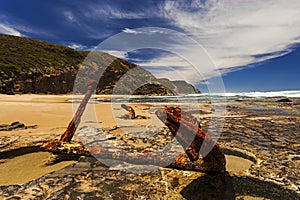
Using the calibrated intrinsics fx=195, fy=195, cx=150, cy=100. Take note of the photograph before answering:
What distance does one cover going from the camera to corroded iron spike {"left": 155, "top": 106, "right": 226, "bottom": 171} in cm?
322

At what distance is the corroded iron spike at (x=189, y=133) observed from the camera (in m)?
3.22

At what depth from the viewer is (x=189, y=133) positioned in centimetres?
324

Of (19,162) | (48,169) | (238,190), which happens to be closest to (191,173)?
(238,190)

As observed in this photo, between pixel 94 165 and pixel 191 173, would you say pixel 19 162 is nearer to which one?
pixel 94 165

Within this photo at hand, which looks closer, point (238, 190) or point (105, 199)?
point (105, 199)

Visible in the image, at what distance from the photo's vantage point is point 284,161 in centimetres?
494

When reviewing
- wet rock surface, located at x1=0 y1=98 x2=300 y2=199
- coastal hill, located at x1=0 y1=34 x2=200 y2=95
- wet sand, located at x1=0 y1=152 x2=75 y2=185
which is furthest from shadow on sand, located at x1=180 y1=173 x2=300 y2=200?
coastal hill, located at x1=0 y1=34 x2=200 y2=95

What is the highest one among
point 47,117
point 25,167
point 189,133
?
point 189,133

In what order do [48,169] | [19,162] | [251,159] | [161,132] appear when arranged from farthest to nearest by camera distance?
[161,132] < [251,159] < [19,162] < [48,169]

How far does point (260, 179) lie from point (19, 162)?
5397 mm

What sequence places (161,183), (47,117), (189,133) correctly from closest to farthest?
(189,133), (161,183), (47,117)

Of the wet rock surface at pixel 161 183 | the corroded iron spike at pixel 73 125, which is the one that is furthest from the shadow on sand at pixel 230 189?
the corroded iron spike at pixel 73 125

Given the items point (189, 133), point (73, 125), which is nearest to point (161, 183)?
point (189, 133)

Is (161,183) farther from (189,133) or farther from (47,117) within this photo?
(47,117)
